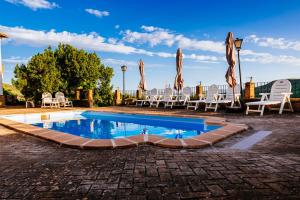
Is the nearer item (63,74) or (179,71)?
(179,71)

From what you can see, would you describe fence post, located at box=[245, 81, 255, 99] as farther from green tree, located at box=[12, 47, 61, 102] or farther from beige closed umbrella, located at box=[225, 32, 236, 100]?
green tree, located at box=[12, 47, 61, 102]

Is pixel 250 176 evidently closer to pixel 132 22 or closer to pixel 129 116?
pixel 129 116

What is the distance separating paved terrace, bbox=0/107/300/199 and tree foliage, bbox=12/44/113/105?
12683mm

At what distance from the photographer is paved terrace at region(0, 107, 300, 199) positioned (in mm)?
1652

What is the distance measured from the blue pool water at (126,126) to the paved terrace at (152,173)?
6.11ft

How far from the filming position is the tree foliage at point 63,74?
14.2 meters

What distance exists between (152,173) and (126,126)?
5.07 meters

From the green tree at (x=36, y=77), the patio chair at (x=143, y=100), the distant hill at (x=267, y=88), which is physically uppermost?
the green tree at (x=36, y=77)

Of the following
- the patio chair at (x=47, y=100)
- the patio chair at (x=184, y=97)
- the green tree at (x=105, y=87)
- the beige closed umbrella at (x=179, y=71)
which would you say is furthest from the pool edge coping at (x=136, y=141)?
the green tree at (x=105, y=87)

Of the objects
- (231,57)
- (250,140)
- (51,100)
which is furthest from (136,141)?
(51,100)

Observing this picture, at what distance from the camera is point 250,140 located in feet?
11.7

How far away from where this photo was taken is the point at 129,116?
8656 millimetres

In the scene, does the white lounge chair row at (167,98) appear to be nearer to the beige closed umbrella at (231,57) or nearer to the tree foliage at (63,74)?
the beige closed umbrella at (231,57)

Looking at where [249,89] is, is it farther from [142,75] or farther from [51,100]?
[51,100]
